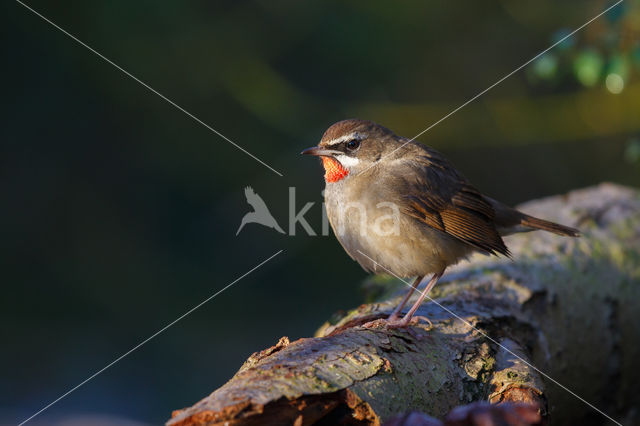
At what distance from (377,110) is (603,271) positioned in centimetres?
413

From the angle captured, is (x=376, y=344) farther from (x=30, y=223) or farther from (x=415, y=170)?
(x=30, y=223)

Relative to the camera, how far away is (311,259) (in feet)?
28.9

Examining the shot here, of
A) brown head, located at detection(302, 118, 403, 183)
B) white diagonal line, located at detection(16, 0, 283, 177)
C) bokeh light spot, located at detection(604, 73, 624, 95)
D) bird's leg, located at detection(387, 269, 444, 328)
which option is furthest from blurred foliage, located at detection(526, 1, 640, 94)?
white diagonal line, located at detection(16, 0, 283, 177)

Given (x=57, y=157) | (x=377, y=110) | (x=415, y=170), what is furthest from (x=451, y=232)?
(x=57, y=157)

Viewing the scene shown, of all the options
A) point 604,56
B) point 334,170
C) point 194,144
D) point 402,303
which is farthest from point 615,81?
point 194,144

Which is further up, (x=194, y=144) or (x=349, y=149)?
(x=194, y=144)

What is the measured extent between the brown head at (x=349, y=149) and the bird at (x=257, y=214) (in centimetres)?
381

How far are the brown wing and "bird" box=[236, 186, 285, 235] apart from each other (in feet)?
13.0

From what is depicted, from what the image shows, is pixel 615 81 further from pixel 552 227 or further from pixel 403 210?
pixel 403 210

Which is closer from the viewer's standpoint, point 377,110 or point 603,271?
point 603,271

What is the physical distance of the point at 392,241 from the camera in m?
4.22

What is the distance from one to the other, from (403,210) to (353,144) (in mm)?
709

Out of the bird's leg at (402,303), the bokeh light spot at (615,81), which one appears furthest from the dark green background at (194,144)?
the bird's leg at (402,303)

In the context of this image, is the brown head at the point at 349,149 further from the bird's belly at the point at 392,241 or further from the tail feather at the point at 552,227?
the tail feather at the point at 552,227
